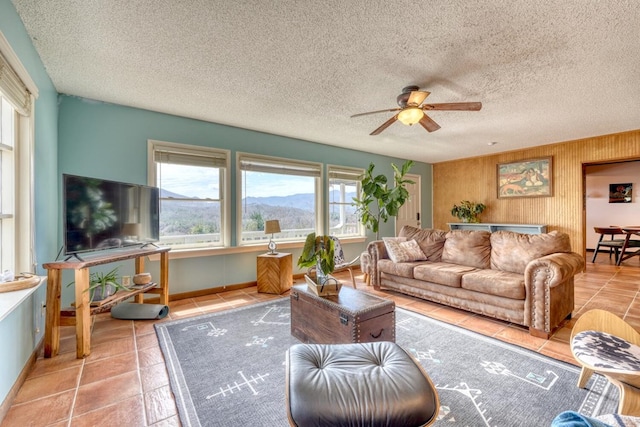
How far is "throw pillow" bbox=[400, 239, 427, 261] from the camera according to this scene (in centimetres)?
403

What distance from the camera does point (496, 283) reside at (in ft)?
9.45

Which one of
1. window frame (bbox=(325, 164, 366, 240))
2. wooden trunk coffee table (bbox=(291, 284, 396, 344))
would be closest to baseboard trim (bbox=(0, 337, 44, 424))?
wooden trunk coffee table (bbox=(291, 284, 396, 344))

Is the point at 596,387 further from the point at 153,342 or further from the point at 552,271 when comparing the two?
the point at 153,342

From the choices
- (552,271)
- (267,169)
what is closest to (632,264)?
(552,271)

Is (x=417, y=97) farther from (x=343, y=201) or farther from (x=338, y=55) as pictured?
(x=343, y=201)

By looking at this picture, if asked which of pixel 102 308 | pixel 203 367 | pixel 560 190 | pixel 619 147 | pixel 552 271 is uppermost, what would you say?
pixel 619 147

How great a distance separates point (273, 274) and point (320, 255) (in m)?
1.85

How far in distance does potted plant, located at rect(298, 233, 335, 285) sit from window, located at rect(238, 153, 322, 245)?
215cm

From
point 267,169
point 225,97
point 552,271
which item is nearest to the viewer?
point 552,271

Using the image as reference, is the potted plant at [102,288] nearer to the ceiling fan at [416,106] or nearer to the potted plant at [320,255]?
the potted plant at [320,255]

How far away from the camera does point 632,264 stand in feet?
18.9

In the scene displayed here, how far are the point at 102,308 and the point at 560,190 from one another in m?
7.31

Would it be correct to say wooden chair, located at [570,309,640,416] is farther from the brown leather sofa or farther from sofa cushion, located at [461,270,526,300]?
sofa cushion, located at [461,270,526,300]

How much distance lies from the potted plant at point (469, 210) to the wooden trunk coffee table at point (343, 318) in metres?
5.23
